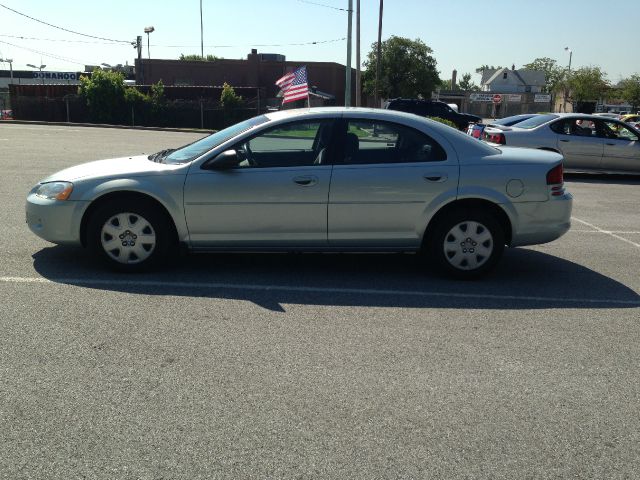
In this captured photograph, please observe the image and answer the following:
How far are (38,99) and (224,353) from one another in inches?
1449

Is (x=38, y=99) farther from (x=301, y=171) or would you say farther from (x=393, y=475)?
(x=393, y=475)

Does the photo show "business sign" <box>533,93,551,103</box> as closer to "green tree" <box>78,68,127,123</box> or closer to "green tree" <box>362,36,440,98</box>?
"green tree" <box>362,36,440,98</box>

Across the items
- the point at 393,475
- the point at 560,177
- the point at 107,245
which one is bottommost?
the point at 393,475

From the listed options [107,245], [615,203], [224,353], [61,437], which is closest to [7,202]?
[107,245]

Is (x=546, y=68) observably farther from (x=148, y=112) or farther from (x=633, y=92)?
(x=148, y=112)

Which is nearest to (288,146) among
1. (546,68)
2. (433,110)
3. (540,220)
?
(540,220)

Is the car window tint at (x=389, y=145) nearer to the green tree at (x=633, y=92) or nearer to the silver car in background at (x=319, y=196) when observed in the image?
the silver car in background at (x=319, y=196)

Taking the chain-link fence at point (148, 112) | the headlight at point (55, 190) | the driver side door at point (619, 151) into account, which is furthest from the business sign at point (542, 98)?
the headlight at point (55, 190)

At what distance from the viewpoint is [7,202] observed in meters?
9.30

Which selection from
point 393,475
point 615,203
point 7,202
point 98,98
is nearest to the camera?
point 393,475

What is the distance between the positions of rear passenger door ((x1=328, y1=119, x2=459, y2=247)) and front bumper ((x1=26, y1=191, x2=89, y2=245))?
7.67ft

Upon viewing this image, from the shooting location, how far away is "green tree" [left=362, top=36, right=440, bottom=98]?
206ft

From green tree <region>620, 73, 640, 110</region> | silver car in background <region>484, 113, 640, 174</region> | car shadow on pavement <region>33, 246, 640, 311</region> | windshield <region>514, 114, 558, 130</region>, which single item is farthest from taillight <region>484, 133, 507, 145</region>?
green tree <region>620, 73, 640, 110</region>

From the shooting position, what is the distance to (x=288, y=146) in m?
6.20
